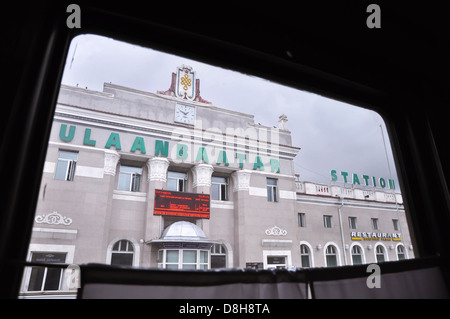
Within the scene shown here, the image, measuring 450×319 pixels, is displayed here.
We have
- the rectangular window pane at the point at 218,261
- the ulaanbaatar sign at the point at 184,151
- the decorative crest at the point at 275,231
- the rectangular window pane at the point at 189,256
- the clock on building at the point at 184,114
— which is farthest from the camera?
the decorative crest at the point at 275,231

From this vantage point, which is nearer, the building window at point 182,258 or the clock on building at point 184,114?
the building window at point 182,258

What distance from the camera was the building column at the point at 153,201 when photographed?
26.3ft

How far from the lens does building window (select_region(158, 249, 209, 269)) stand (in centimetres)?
796

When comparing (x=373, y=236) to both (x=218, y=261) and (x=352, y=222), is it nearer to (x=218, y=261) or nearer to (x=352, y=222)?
(x=352, y=222)

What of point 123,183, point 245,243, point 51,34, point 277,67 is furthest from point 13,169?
point 245,243

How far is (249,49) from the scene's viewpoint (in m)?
1.32

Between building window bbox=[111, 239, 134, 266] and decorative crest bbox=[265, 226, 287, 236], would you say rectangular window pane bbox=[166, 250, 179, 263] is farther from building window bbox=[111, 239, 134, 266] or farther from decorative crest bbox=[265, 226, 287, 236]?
decorative crest bbox=[265, 226, 287, 236]

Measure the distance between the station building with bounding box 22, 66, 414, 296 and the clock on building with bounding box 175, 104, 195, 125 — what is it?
0.04m

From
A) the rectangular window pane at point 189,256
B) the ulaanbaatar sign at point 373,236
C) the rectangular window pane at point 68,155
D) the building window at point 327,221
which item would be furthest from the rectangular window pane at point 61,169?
the ulaanbaatar sign at point 373,236

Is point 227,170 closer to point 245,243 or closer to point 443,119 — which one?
point 245,243

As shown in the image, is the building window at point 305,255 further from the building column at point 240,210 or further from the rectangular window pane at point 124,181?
the rectangular window pane at point 124,181

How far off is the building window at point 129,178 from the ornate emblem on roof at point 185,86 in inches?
107
